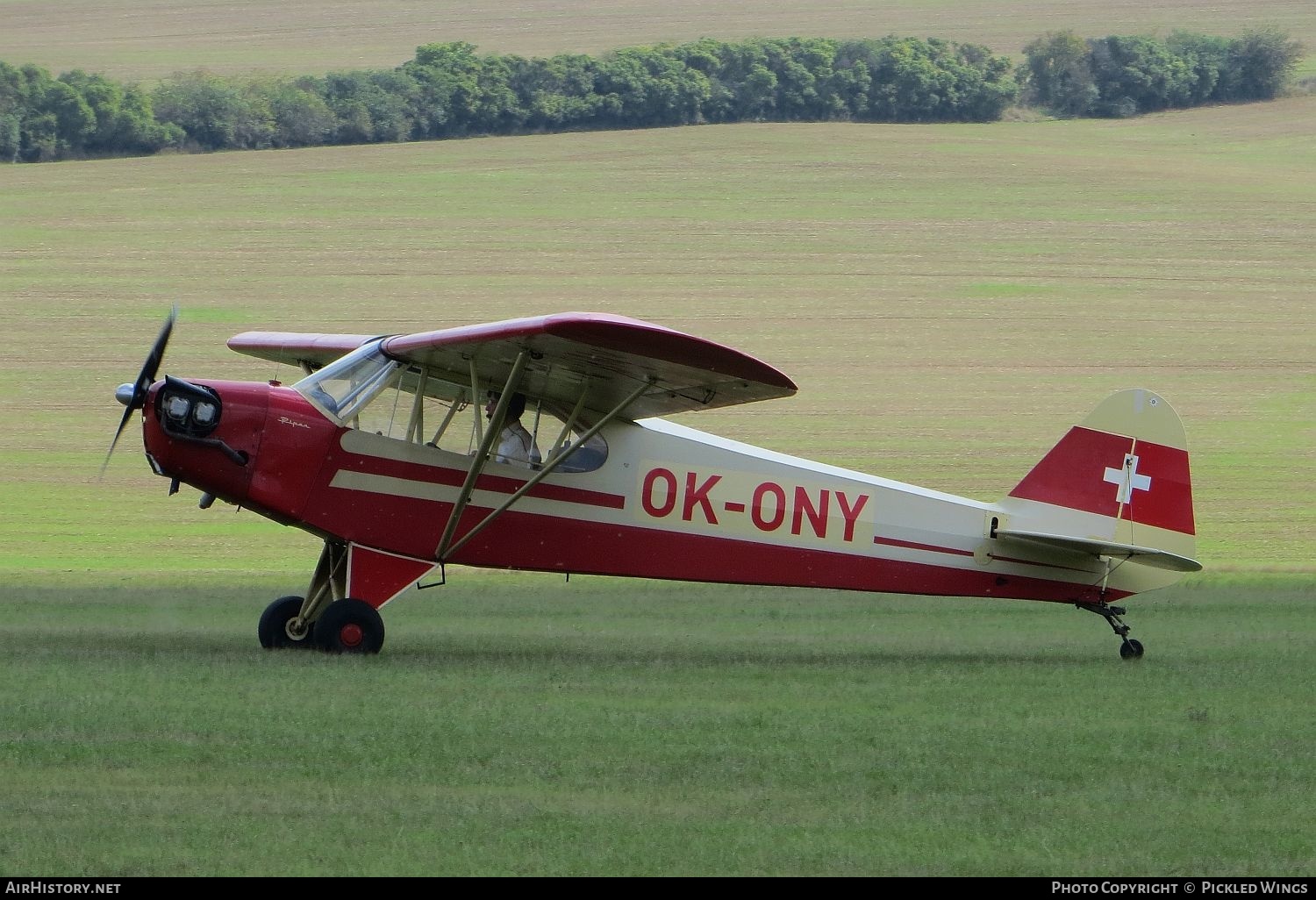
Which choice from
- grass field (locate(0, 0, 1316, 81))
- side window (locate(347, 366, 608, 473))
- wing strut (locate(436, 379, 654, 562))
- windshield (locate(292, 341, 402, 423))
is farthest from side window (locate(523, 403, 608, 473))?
grass field (locate(0, 0, 1316, 81))

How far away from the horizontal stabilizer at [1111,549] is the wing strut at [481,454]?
13.8 ft

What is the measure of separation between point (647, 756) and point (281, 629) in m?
4.93

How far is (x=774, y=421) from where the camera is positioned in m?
34.7

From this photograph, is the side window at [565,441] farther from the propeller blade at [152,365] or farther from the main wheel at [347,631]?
the propeller blade at [152,365]

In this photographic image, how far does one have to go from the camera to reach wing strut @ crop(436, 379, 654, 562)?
1234cm

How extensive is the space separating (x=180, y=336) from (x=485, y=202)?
45.7ft

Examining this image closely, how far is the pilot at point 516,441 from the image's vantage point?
12.8m

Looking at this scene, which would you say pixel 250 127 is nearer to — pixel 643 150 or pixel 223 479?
pixel 643 150

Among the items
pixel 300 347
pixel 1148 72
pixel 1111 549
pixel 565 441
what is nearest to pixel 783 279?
pixel 1148 72

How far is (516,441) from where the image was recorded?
1289cm

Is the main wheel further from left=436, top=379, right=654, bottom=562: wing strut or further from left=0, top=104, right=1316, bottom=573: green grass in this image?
left=0, top=104, right=1316, bottom=573: green grass

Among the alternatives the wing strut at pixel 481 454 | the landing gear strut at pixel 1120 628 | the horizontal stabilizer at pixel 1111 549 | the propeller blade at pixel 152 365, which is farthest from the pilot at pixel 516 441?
the landing gear strut at pixel 1120 628

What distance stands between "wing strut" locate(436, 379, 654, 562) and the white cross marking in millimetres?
4025

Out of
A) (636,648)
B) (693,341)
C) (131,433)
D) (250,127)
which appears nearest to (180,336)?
(131,433)
